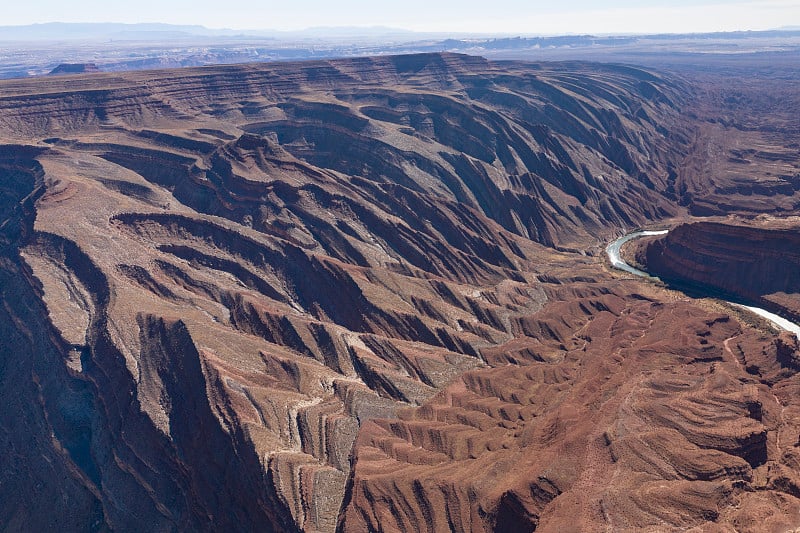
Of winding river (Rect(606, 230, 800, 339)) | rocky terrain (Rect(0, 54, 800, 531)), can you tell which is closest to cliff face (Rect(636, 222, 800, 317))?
winding river (Rect(606, 230, 800, 339))

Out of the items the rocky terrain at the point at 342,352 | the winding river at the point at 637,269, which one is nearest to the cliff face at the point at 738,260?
the winding river at the point at 637,269

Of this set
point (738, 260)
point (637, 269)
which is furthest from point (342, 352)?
point (738, 260)

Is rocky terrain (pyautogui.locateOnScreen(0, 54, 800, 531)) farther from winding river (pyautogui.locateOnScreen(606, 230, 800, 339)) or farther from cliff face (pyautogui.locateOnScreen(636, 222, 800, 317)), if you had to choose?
cliff face (pyautogui.locateOnScreen(636, 222, 800, 317))

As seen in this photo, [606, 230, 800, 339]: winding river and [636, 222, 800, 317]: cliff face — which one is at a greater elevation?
[636, 222, 800, 317]: cliff face

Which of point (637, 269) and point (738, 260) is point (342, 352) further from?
point (738, 260)

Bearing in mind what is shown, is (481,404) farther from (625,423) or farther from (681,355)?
(681,355)

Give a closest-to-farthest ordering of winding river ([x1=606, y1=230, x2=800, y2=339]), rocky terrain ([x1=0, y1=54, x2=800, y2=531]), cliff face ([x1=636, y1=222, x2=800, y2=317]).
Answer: rocky terrain ([x1=0, y1=54, x2=800, y2=531]) < winding river ([x1=606, y1=230, x2=800, y2=339]) < cliff face ([x1=636, y1=222, x2=800, y2=317])

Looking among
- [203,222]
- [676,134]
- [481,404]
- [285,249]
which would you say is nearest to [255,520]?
[481,404]
